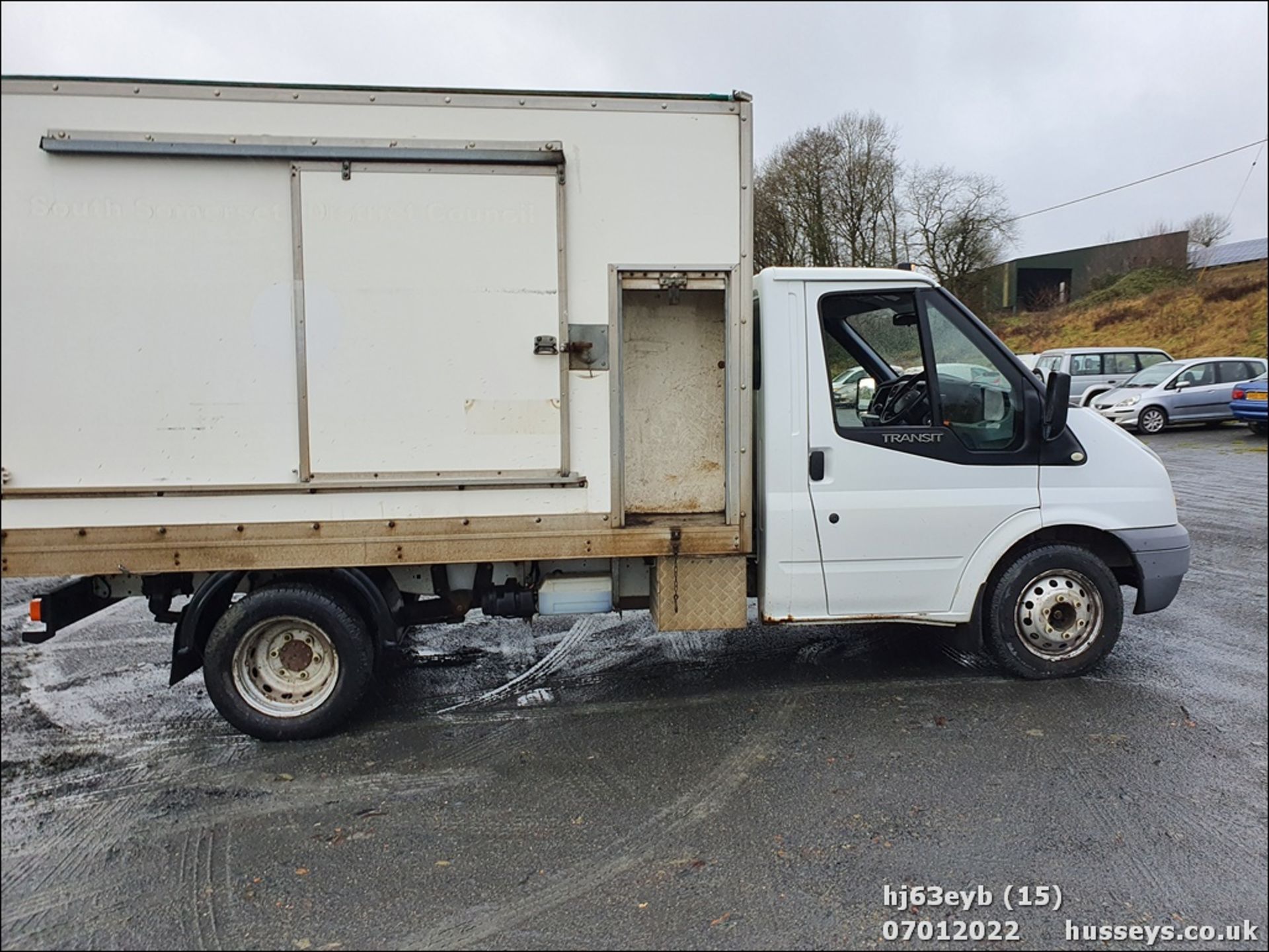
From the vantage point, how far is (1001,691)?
482cm

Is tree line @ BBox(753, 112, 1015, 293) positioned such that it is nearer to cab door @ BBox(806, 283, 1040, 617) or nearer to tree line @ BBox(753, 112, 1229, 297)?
tree line @ BBox(753, 112, 1229, 297)

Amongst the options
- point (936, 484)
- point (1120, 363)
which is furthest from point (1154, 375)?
point (936, 484)

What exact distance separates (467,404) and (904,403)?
8.13ft

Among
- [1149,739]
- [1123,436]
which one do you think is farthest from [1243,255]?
[1149,739]

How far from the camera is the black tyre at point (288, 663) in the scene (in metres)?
4.18

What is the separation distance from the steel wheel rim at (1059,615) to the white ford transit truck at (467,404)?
17mm

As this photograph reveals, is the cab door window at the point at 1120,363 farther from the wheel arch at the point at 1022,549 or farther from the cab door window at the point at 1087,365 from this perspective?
the wheel arch at the point at 1022,549

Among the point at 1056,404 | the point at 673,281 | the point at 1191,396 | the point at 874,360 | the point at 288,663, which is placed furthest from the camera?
the point at 1191,396

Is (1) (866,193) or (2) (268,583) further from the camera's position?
(1) (866,193)

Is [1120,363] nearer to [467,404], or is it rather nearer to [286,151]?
[467,404]

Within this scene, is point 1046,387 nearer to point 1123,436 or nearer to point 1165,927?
point 1123,436

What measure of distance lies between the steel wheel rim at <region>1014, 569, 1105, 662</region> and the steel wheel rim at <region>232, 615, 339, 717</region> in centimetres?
379

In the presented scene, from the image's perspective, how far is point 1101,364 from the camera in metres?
20.4

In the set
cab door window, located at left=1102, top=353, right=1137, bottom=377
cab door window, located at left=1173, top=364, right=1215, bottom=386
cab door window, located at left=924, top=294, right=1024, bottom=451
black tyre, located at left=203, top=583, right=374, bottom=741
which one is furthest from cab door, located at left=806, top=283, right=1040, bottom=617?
cab door window, located at left=1102, top=353, right=1137, bottom=377
